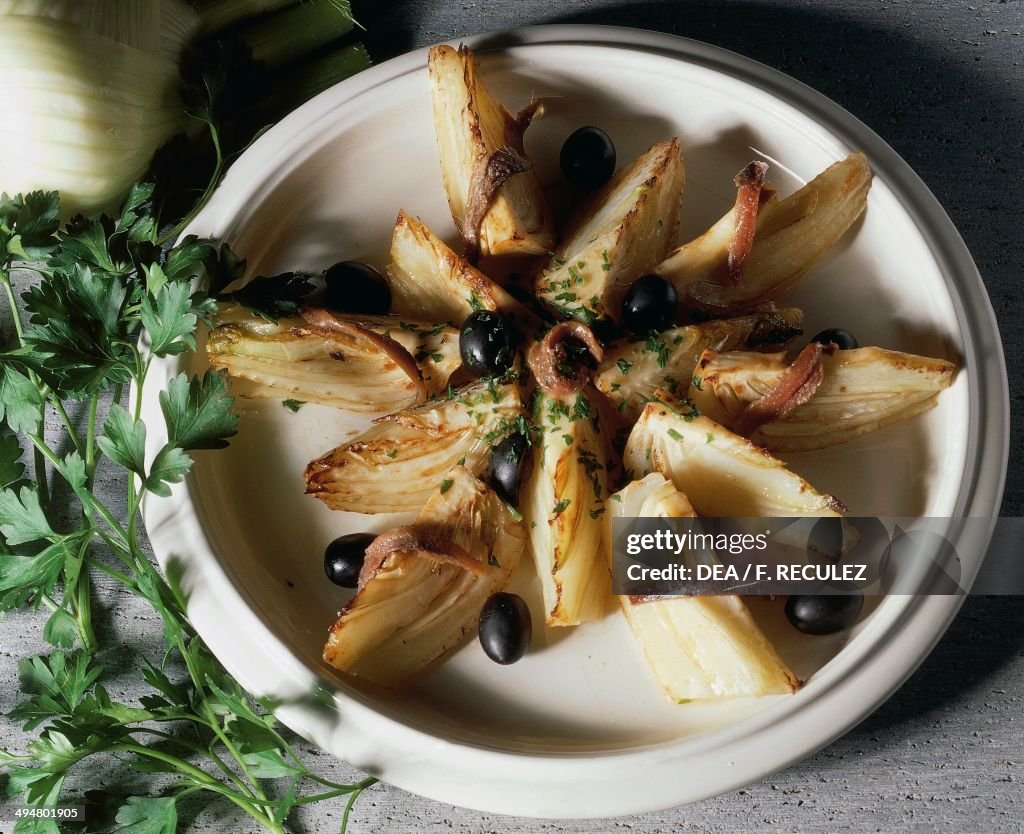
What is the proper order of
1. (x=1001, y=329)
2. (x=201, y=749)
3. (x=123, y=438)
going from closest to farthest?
(x=123, y=438) → (x=201, y=749) → (x=1001, y=329)

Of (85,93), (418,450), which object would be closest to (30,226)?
(85,93)

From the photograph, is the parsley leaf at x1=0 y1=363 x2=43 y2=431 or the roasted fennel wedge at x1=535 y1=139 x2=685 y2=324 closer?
the roasted fennel wedge at x1=535 y1=139 x2=685 y2=324

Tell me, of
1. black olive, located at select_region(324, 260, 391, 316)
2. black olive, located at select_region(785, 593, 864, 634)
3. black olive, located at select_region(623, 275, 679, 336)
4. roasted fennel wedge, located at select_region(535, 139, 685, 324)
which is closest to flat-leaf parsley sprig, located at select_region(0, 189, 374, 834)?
black olive, located at select_region(324, 260, 391, 316)

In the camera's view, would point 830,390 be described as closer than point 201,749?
Yes

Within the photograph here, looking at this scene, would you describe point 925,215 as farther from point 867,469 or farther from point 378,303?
point 378,303

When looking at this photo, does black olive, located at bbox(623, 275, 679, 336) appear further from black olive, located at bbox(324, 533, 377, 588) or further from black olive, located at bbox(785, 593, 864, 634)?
black olive, located at bbox(324, 533, 377, 588)

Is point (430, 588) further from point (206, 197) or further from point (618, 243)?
point (206, 197)

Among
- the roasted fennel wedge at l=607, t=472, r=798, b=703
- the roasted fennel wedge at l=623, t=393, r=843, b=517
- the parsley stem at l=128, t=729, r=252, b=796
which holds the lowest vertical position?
the parsley stem at l=128, t=729, r=252, b=796

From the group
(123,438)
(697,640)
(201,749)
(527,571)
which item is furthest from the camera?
(201,749)

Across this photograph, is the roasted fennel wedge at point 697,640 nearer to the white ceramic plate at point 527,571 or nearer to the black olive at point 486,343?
the white ceramic plate at point 527,571
